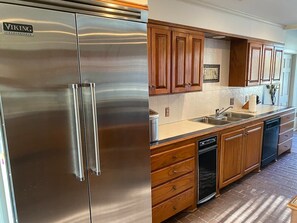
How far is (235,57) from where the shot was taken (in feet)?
12.3

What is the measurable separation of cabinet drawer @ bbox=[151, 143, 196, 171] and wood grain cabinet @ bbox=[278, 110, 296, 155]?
2.43 metres

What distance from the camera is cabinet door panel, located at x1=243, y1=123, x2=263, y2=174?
321cm

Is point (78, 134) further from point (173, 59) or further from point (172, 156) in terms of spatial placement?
point (173, 59)

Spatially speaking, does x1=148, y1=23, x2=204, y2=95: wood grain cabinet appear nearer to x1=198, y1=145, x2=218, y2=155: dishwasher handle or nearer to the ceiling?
the ceiling

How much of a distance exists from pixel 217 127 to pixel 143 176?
133 cm

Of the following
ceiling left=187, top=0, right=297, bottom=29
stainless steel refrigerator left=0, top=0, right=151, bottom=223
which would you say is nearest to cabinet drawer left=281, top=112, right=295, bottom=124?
ceiling left=187, top=0, right=297, bottom=29

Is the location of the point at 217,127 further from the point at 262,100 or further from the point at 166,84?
the point at 262,100

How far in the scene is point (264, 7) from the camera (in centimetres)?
322

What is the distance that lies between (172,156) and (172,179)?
253 millimetres

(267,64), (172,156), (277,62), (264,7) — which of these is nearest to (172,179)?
(172,156)

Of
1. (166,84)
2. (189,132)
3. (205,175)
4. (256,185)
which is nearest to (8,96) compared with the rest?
(166,84)

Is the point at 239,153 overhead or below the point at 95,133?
below

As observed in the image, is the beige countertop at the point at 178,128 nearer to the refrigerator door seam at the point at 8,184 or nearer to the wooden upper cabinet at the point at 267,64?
the refrigerator door seam at the point at 8,184

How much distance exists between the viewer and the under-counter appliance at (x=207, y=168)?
2.55m
